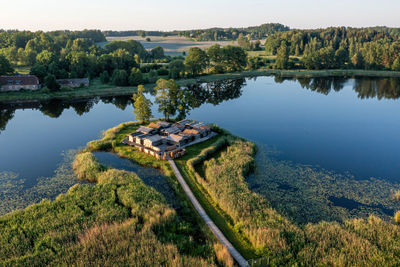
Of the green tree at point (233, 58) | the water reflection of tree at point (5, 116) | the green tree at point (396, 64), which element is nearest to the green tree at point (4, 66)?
the water reflection of tree at point (5, 116)

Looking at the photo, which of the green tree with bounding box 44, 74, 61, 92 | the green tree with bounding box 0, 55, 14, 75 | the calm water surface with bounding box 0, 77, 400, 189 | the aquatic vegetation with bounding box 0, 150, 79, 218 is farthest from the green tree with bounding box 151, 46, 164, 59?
the aquatic vegetation with bounding box 0, 150, 79, 218

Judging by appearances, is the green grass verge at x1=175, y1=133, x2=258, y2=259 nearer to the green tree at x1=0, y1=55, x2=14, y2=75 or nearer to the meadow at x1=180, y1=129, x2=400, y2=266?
the meadow at x1=180, y1=129, x2=400, y2=266

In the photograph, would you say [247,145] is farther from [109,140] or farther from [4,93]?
[4,93]

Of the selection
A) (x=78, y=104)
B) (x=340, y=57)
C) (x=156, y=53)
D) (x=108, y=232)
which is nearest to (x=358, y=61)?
(x=340, y=57)

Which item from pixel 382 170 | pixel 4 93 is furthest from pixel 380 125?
pixel 4 93

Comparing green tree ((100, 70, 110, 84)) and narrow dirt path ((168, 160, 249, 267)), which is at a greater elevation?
green tree ((100, 70, 110, 84))

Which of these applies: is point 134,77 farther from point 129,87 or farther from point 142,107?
point 142,107

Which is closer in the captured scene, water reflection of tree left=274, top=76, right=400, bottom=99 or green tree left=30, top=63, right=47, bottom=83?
green tree left=30, top=63, right=47, bottom=83

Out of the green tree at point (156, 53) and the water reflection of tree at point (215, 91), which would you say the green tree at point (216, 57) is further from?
the green tree at point (156, 53)

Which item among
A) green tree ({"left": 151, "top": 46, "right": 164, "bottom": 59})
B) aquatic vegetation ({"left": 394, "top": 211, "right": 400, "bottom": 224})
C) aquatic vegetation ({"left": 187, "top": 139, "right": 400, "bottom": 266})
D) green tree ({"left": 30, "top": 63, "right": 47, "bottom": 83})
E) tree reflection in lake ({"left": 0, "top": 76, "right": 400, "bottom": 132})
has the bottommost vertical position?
aquatic vegetation ({"left": 394, "top": 211, "right": 400, "bottom": 224})
